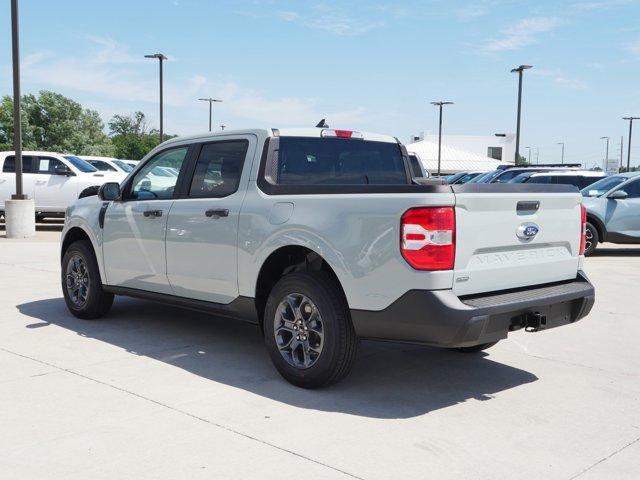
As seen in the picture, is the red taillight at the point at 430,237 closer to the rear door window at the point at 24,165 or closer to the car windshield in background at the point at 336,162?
the car windshield in background at the point at 336,162

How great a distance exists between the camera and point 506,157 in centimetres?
9931

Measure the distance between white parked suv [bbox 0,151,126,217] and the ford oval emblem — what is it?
48.1ft

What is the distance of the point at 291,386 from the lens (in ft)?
16.0

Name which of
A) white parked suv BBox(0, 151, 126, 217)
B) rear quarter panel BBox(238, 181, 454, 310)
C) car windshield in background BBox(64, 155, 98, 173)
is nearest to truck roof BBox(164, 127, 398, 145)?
rear quarter panel BBox(238, 181, 454, 310)

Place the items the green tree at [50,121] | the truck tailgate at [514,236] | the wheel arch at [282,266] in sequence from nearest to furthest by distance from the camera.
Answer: the truck tailgate at [514,236] < the wheel arch at [282,266] < the green tree at [50,121]

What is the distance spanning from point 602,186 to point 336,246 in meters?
11.5

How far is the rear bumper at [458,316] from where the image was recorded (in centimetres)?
410

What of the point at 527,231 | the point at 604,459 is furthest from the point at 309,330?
the point at 604,459

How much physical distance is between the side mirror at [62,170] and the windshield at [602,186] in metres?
12.1

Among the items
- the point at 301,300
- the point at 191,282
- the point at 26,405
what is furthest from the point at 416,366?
the point at 26,405

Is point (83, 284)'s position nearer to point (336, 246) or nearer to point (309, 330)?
point (309, 330)

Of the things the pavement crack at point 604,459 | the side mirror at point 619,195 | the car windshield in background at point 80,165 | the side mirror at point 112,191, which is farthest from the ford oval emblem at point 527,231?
the car windshield in background at point 80,165

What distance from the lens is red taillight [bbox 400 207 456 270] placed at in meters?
4.11

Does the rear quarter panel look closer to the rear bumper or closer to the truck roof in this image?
the rear bumper
